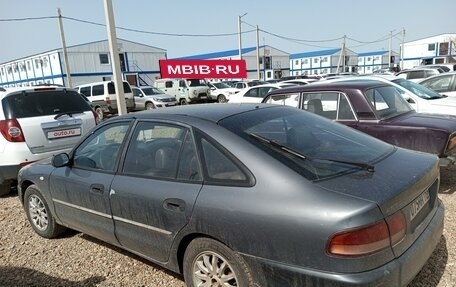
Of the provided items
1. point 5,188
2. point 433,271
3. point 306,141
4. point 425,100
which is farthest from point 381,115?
point 5,188

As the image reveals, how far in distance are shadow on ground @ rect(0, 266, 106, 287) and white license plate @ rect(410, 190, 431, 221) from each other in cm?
263

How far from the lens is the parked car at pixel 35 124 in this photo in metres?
5.43

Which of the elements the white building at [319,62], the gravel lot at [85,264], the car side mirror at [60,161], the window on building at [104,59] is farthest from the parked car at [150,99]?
the white building at [319,62]

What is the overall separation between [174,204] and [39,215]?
255 cm

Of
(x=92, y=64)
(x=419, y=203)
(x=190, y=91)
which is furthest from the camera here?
(x=92, y=64)

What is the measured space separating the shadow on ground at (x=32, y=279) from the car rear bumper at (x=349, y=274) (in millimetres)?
1787

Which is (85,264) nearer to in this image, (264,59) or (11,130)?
(11,130)

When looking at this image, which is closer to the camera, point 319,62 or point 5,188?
point 5,188

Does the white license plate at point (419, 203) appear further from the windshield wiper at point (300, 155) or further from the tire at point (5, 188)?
the tire at point (5, 188)

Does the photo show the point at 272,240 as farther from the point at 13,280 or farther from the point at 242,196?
the point at 13,280

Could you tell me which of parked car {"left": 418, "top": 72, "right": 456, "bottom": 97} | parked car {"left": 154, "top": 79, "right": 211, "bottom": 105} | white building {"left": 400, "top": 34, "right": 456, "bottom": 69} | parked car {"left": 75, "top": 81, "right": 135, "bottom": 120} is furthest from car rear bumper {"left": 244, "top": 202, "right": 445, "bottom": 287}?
white building {"left": 400, "top": 34, "right": 456, "bottom": 69}

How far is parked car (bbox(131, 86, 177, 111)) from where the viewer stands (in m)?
20.3

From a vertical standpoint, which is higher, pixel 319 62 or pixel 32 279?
pixel 319 62

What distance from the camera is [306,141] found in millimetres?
2814
